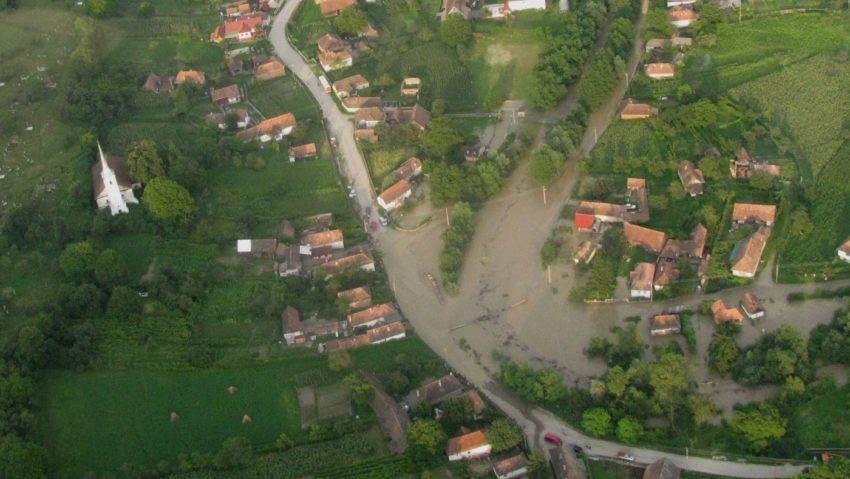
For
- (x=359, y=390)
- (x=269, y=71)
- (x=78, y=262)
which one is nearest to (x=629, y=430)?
(x=359, y=390)

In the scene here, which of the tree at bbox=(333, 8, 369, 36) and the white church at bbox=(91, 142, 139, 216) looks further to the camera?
the tree at bbox=(333, 8, 369, 36)

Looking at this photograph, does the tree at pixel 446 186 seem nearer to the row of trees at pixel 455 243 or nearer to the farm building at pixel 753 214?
the row of trees at pixel 455 243

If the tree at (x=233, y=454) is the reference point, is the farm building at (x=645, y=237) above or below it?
above

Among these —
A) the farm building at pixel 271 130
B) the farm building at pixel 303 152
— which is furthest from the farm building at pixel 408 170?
the farm building at pixel 271 130

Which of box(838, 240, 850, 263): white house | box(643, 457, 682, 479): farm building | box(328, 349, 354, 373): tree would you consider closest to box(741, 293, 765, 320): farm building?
box(838, 240, 850, 263): white house

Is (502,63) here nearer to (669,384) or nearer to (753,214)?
(753,214)

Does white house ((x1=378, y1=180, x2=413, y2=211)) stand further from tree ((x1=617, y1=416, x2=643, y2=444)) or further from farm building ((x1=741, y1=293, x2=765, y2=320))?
tree ((x1=617, y1=416, x2=643, y2=444))
